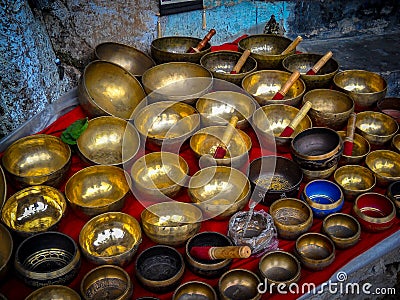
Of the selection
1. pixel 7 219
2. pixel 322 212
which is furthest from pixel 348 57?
pixel 7 219

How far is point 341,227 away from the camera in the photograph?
279cm

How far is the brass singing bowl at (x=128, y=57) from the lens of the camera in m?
4.05

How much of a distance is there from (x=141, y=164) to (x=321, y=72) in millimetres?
1934

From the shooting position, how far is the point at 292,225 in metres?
2.66

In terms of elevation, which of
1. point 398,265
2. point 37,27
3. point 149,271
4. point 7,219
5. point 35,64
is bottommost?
point 398,265

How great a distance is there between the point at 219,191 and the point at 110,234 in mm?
781

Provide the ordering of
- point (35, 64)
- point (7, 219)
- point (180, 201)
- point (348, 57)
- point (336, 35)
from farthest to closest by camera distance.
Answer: point (336, 35) → point (348, 57) → point (35, 64) → point (180, 201) → point (7, 219)

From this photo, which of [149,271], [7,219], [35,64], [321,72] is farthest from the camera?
[321,72]

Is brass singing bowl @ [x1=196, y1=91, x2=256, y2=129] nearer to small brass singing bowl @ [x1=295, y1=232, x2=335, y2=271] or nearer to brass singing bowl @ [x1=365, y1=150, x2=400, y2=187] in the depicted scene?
brass singing bowl @ [x1=365, y1=150, x2=400, y2=187]

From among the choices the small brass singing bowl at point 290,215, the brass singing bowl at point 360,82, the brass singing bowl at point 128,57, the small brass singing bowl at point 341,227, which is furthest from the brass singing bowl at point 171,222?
the brass singing bowl at point 360,82

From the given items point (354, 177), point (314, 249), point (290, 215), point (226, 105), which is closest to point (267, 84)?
point (226, 105)

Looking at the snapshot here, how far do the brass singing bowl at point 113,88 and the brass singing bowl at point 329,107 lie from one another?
1.39 m

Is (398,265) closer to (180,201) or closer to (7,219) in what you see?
(180,201)

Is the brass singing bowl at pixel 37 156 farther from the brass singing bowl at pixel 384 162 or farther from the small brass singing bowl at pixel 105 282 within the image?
the brass singing bowl at pixel 384 162
